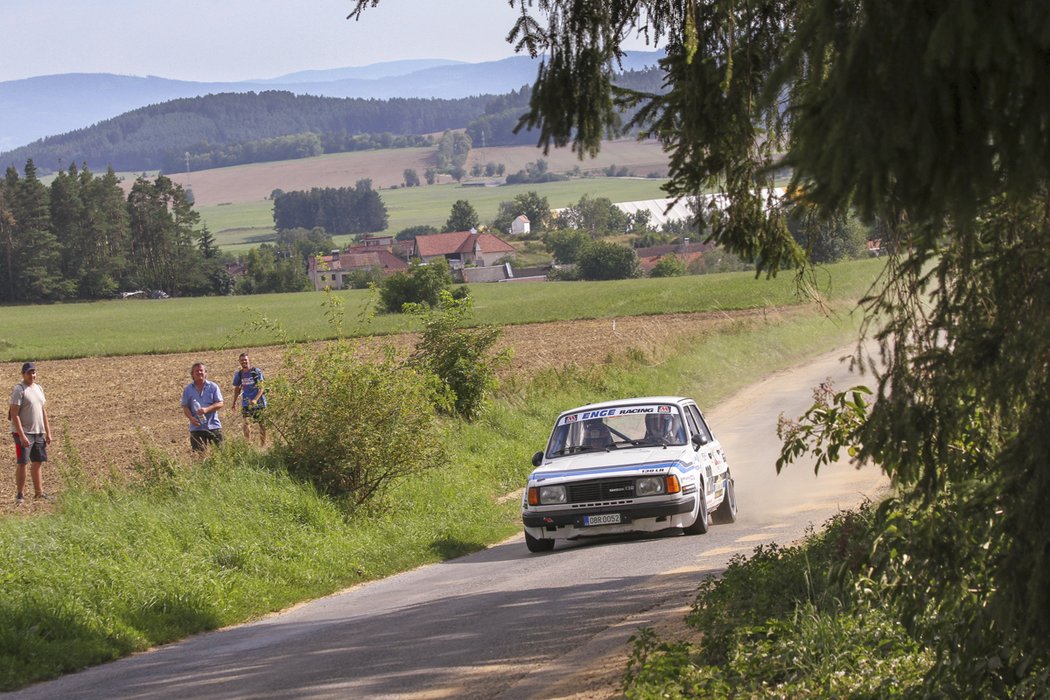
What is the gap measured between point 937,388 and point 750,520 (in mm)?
11793

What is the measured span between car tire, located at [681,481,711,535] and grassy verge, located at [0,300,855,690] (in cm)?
273

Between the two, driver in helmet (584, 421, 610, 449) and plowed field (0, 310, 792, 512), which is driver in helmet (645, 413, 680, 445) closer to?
driver in helmet (584, 421, 610, 449)

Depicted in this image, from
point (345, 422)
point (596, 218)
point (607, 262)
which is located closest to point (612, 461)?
point (345, 422)

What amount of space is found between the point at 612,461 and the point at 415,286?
60.1 meters

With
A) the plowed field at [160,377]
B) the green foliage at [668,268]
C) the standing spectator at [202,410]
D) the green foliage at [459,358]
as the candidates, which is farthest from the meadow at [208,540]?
the green foliage at [668,268]

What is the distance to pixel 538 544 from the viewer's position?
15273mm

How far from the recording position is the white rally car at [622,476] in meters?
14.5

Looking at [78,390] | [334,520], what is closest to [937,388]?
[334,520]

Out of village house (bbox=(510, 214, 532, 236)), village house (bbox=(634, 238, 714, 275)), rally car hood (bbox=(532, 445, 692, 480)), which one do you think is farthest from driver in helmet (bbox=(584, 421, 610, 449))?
village house (bbox=(510, 214, 532, 236))

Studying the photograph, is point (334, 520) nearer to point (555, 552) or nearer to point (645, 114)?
point (555, 552)

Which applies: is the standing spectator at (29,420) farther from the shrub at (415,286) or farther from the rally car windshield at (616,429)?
the shrub at (415,286)

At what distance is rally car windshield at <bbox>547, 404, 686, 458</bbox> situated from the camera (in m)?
15.8

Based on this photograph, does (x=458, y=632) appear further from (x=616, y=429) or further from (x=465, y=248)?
(x=465, y=248)

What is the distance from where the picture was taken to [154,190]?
5202 inches
